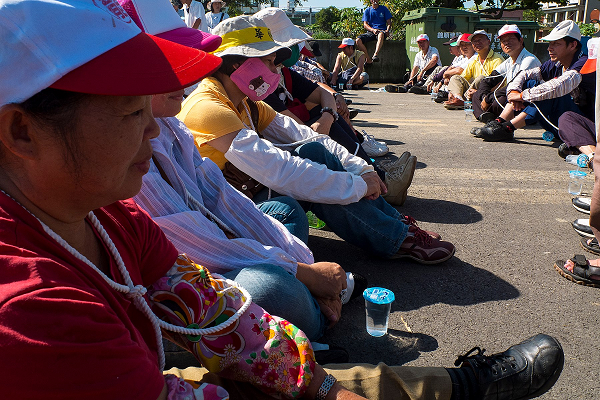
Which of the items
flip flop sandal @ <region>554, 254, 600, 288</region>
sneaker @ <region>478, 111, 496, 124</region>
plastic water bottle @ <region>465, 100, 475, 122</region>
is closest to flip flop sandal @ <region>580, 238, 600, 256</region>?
flip flop sandal @ <region>554, 254, 600, 288</region>

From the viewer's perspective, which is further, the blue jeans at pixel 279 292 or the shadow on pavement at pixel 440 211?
the shadow on pavement at pixel 440 211

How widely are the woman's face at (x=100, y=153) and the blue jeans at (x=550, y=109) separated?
5.93 metres

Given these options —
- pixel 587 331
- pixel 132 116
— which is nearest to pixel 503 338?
pixel 587 331

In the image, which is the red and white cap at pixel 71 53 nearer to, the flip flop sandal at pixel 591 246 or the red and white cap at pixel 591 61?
the flip flop sandal at pixel 591 246

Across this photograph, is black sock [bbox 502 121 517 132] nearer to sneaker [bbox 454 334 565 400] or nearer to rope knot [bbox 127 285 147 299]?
sneaker [bbox 454 334 565 400]

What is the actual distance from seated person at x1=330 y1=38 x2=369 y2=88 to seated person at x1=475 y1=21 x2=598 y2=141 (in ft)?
24.6

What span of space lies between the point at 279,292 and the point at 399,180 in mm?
2391

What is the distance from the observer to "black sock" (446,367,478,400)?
5.83 ft

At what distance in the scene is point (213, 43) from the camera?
232cm

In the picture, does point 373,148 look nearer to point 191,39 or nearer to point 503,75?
point 503,75

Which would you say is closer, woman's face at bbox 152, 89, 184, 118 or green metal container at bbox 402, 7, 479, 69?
woman's face at bbox 152, 89, 184, 118

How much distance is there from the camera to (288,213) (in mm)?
2754

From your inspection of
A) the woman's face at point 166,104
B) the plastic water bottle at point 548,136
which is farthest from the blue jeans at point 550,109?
the woman's face at point 166,104

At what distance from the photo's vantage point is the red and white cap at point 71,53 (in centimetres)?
93
